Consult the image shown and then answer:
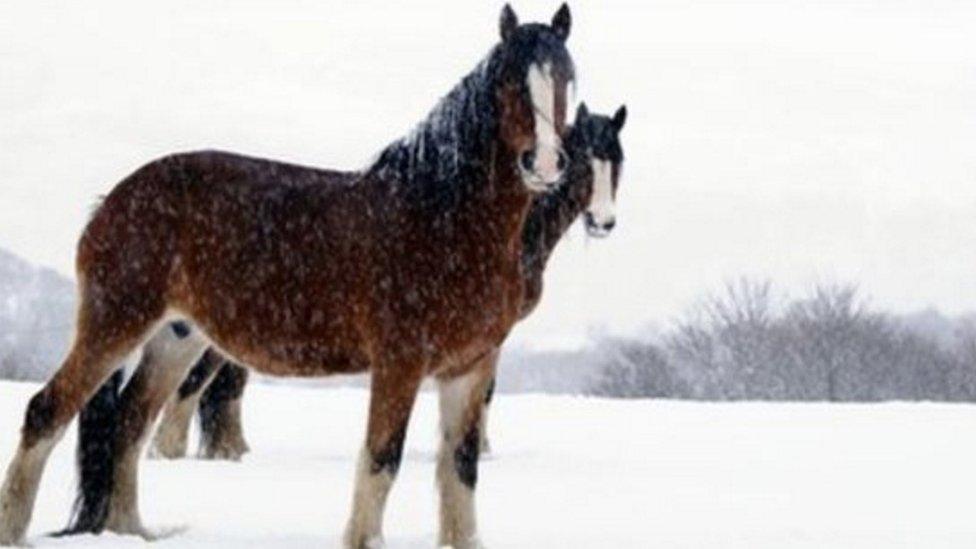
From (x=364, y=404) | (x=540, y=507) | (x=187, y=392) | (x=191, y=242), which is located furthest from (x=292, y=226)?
(x=364, y=404)

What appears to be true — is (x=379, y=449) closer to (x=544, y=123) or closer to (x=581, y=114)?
(x=544, y=123)

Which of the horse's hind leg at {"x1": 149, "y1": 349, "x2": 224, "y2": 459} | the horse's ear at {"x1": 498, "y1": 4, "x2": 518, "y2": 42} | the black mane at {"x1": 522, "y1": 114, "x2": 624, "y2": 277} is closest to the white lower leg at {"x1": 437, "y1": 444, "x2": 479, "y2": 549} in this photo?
the horse's ear at {"x1": 498, "y1": 4, "x2": 518, "y2": 42}

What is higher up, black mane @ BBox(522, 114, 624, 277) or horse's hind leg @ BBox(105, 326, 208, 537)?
black mane @ BBox(522, 114, 624, 277)

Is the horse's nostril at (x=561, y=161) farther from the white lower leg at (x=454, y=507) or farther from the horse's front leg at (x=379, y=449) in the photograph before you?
the white lower leg at (x=454, y=507)

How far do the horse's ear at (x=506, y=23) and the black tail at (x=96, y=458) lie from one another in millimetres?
2563

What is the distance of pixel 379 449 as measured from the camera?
705 cm

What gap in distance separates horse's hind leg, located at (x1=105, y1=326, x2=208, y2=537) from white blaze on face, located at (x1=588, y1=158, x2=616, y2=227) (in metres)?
3.34

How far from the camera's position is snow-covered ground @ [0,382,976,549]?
29.3 feet

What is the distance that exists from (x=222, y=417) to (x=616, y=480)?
3272 mm

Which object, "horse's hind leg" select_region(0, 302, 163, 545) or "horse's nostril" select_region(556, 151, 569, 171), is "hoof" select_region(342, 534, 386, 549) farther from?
"horse's nostril" select_region(556, 151, 569, 171)

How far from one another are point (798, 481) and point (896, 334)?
2073 inches

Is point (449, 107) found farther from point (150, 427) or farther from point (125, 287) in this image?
point (150, 427)

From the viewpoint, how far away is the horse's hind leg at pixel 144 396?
7.96 meters

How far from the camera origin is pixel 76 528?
7754mm
